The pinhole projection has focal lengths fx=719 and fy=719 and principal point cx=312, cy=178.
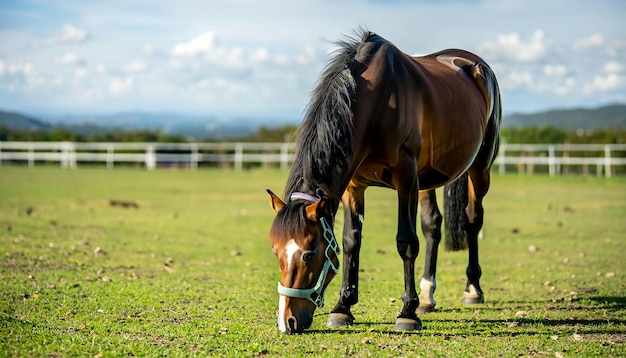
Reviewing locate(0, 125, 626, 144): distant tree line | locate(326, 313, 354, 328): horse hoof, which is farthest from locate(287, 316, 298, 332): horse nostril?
locate(0, 125, 626, 144): distant tree line

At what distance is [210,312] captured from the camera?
6.78 metres

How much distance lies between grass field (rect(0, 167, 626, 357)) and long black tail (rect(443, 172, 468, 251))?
1.94ft

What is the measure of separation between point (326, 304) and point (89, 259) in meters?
4.24

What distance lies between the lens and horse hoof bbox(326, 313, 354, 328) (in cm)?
615

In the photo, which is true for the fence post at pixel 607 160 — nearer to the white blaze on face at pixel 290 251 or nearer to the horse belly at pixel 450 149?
the horse belly at pixel 450 149

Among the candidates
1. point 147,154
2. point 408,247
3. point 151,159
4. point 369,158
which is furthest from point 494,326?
point 147,154

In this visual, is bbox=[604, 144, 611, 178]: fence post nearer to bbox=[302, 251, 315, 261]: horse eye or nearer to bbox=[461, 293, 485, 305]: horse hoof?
bbox=[461, 293, 485, 305]: horse hoof

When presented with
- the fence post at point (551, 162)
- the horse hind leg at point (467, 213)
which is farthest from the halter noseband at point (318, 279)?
the fence post at point (551, 162)

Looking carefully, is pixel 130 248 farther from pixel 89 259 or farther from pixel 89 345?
pixel 89 345

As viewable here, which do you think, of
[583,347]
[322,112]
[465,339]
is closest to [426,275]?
[465,339]

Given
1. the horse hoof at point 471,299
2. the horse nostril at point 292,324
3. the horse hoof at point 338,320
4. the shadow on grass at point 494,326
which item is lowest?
the horse hoof at point 471,299

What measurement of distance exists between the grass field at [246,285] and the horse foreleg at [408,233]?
182 mm

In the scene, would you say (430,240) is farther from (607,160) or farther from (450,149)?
(607,160)

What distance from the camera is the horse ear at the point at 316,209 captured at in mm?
5113
